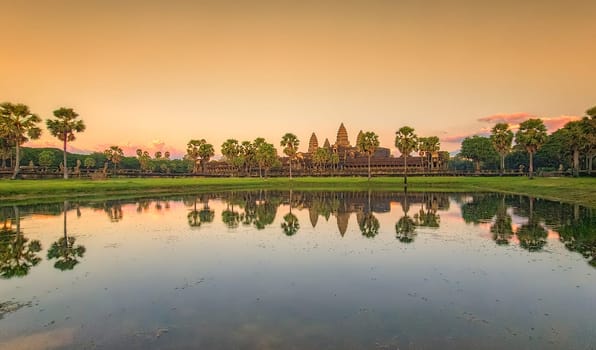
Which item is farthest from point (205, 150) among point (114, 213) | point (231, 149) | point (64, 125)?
point (114, 213)

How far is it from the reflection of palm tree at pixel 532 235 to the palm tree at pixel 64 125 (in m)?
76.0

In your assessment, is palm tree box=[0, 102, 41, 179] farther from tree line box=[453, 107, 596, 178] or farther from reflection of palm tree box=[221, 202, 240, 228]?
tree line box=[453, 107, 596, 178]

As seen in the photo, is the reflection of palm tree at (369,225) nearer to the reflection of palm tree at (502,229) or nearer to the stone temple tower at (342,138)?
the reflection of palm tree at (502,229)

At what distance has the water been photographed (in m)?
7.23

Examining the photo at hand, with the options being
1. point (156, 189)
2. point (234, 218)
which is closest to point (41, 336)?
point (234, 218)

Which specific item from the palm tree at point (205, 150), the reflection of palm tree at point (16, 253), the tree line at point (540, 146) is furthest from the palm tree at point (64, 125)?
the tree line at point (540, 146)

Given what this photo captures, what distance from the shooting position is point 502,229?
754 inches

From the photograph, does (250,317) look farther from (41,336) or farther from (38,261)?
(38,261)

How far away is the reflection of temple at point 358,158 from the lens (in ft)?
392

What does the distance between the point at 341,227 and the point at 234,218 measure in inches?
300

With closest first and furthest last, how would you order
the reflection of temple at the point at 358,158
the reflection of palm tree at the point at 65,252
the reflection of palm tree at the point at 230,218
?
the reflection of palm tree at the point at 65,252 < the reflection of palm tree at the point at 230,218 < the reflection of temple at the point at 358,158

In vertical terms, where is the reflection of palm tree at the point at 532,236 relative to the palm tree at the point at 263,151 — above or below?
below

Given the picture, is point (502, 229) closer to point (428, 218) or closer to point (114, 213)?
point (428, 218)

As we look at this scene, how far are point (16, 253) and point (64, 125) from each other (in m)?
67.2
